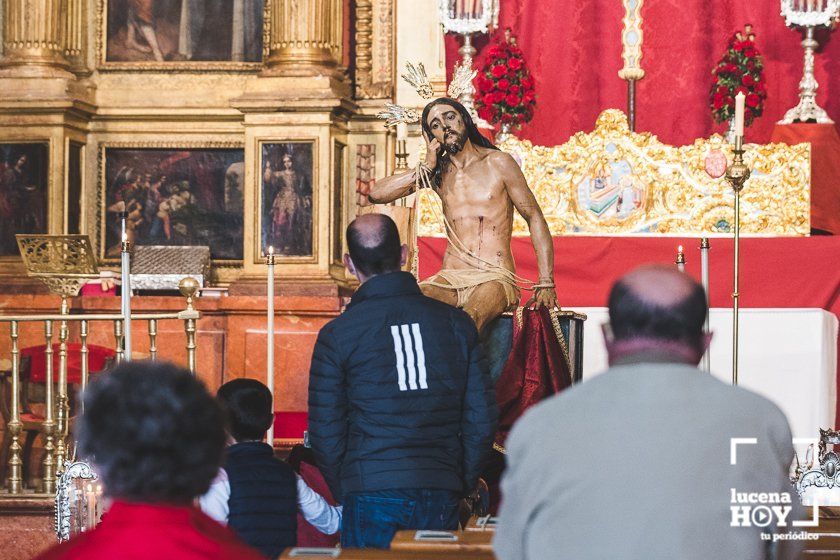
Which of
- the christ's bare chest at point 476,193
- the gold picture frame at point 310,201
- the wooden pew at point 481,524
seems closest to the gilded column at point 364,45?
the gold picture frame at point 310,201

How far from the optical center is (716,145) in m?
9.30

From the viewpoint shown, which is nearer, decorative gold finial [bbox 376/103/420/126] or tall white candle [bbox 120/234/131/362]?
tall white candle [bbox 120/234/131/362]

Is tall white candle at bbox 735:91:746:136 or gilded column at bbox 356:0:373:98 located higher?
gilded column at bbox 356:0:373:98

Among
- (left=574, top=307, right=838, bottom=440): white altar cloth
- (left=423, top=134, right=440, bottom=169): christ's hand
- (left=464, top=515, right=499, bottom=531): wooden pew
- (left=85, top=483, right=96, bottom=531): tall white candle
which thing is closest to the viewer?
(left=464, top=515, right=499, bottom=531): wooden pew

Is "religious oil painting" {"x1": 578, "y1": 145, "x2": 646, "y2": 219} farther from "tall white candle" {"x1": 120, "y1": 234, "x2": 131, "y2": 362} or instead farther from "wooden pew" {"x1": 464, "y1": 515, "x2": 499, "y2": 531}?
"wooden pew" {"x1": 464, "y1": 515, "x2": 499, "y2": 531}

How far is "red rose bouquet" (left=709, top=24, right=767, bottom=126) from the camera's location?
977 centimetres

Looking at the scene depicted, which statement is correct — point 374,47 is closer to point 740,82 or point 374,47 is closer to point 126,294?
point 740,82

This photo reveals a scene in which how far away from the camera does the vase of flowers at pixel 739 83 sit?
384 inches

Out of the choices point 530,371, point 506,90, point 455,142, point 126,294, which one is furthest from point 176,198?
point 530,371

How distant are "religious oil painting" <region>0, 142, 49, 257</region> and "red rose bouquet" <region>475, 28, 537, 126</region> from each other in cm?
328

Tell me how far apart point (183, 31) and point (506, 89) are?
2639 mm

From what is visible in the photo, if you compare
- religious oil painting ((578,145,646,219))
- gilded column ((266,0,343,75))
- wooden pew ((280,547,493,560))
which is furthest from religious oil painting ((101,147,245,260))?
wooden pew ((280,547,493,560))

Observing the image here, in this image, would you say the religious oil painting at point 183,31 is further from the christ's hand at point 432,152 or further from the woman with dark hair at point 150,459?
the woman with dark hair at point 150,459

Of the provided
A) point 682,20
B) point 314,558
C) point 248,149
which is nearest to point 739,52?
point 682,20
